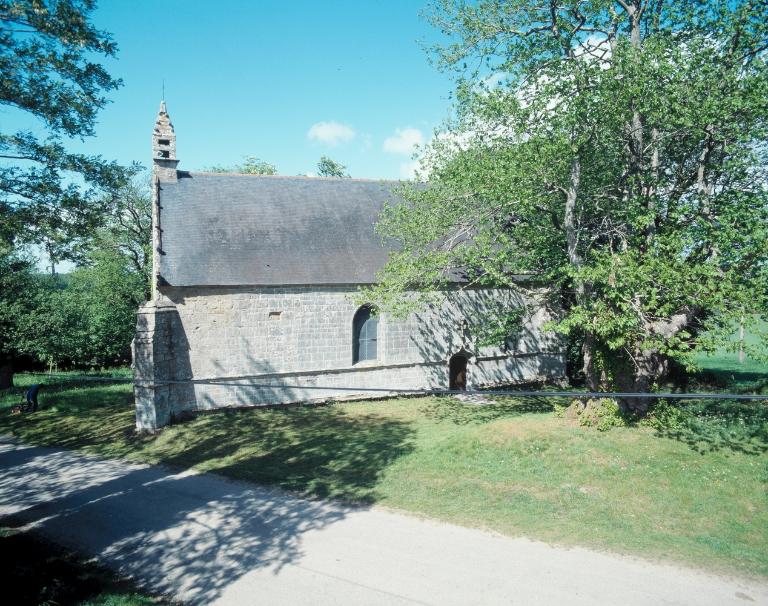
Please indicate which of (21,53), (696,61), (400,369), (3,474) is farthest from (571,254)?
(3,474)

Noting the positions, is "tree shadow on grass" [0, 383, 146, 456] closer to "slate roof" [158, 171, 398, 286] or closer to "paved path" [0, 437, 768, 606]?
"paved path" [0, 437, 768, 606]

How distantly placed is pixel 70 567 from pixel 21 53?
981cm

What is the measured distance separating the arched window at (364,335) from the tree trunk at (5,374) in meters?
19.5

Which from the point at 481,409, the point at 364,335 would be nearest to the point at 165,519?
the point at 364,335

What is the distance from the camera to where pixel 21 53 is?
393 inches

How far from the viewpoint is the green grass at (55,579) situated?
6.41m

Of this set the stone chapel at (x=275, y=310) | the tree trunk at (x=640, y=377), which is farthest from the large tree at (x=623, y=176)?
the stone chapel at (x=275, y=310)

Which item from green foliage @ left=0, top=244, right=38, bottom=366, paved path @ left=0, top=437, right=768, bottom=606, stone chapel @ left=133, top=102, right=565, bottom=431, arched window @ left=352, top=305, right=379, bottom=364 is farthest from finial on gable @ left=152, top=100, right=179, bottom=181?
paved path @ left=0, top=437, right=768, bottom=606

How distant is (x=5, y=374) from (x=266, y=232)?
58.3 ft

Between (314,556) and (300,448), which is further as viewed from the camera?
(300,448)

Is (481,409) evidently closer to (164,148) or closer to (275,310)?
(275,310)

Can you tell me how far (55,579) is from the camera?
23.1 ft

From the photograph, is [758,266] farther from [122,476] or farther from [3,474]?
[3,474]

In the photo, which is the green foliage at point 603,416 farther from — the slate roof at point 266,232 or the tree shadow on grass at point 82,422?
the tree shadow on grass at point 82,422
